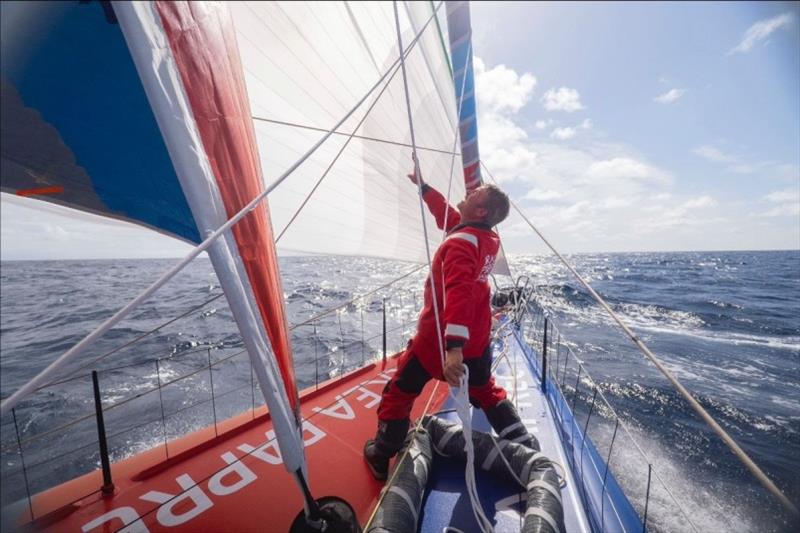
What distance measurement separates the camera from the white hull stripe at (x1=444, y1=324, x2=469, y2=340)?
1618mm

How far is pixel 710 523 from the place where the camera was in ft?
12.3

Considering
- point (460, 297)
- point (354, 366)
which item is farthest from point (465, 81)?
point (354, 366)

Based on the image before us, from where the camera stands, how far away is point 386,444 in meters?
2.20

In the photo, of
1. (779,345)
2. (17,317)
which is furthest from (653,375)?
(17,317)

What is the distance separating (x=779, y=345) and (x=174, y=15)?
572 inches

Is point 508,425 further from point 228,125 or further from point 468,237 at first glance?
point 228,125

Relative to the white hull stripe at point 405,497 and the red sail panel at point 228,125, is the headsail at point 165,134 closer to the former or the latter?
the red sail panel at point 228,125

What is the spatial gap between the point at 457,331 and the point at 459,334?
2cm

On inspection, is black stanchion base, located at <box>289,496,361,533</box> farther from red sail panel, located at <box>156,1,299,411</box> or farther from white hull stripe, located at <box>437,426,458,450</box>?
white hull stripe, located at <box>437,426,458,450</box>

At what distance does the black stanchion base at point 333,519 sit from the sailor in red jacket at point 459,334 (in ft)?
2.27

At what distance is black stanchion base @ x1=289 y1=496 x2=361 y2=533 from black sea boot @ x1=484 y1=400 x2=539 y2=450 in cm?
116

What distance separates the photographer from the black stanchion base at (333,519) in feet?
4.53

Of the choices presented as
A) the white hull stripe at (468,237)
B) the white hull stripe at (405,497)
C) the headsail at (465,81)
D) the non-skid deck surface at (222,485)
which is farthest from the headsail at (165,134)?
the headsail at (465,81)

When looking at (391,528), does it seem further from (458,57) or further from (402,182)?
(458,57)
